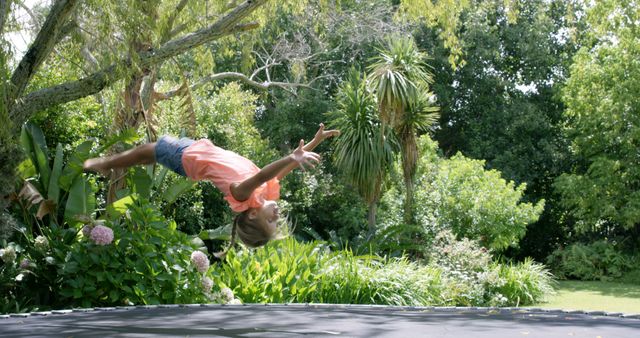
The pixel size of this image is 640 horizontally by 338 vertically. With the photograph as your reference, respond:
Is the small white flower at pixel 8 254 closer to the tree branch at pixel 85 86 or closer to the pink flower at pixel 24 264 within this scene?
the pink flower at pixel 24 264

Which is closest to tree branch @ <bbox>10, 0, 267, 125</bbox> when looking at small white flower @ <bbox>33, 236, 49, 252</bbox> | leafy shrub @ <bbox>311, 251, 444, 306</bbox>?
small white flower @ <bbox>33, 236, 49, 252</bbox>

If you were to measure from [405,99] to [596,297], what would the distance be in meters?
3.83

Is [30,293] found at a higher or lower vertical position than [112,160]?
lower

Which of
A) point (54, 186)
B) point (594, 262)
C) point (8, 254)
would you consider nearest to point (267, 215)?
point (8, 254)

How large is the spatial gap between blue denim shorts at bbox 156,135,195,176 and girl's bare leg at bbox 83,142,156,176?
0.14 feet

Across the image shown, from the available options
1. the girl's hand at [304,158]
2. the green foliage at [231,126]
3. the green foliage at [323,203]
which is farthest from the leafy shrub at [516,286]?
the girl's hand at [304,158]

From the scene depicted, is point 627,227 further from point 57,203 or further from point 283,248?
point 57,203

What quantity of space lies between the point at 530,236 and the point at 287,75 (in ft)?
19.8

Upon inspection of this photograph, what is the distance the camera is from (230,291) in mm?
6527

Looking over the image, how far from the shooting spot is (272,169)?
10.6 feet

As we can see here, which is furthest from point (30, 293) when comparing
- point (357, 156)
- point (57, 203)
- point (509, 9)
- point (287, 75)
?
point (287, 75)

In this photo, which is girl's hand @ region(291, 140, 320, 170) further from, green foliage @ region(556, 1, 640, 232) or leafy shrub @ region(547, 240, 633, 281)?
green foliage @ region(556, 1, 640, 232)

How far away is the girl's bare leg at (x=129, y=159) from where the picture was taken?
4.02 meters

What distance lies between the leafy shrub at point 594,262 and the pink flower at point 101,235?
401 inches
